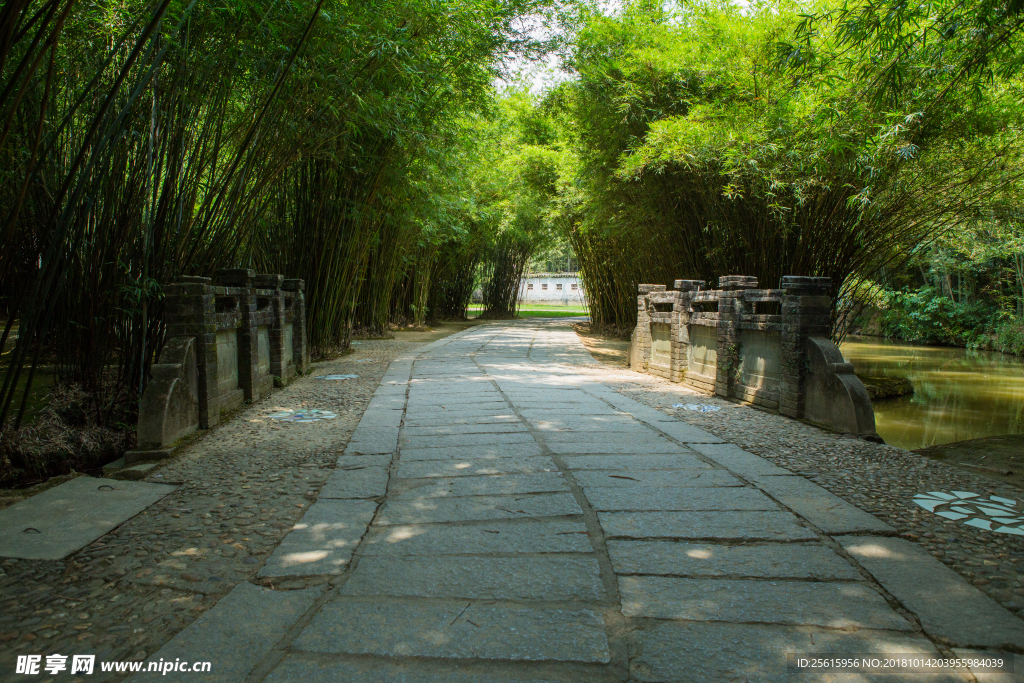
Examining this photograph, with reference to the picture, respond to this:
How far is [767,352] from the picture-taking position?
423 cm

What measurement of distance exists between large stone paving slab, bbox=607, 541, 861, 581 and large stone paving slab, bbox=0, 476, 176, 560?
1.64 m

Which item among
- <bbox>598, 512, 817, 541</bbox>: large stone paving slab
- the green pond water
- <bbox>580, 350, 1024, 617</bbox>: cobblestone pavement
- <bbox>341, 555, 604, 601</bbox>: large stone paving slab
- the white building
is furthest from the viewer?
the white building

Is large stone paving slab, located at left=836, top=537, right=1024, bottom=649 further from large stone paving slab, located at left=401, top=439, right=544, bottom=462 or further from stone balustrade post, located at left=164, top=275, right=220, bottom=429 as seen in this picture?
stone balustrade post, located at left=164, top=275, right=220, bottom=429

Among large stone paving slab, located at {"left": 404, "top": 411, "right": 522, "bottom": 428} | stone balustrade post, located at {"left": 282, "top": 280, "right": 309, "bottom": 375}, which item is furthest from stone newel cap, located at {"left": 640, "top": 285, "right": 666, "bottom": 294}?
stone balustrade post, located at {"left": 282, "top": 280, "right": 309, "bottom": 375}

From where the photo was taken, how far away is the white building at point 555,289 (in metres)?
31.4

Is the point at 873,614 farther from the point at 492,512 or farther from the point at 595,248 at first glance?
the point at 595,248

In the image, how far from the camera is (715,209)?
19.7 ft

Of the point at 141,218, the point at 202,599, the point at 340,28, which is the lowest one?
the point at 202,599

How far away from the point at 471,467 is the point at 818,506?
1.36 m

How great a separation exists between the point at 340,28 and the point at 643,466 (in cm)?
318

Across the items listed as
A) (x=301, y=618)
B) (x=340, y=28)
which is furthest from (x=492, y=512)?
(x=340, y=28)

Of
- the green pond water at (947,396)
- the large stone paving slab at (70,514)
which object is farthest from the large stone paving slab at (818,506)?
the green pond water at (947,396)

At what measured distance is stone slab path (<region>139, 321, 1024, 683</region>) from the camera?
1304 mm

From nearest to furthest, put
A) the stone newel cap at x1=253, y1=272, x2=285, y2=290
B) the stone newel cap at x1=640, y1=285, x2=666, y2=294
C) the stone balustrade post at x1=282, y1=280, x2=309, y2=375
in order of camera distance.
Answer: the stone newel cap at x1=253, y1=272, x2=285, y2=290 < the stone balustrade post at x1=282, y1=280, x2=309, y2=375 < the stone newel cap at x1=640, y1=285, x2=666, y2=294
